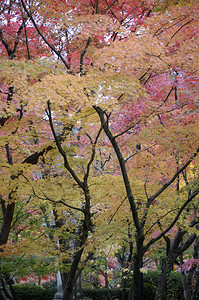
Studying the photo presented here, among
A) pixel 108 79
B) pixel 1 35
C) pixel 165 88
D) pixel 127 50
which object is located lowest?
pixel 108 79

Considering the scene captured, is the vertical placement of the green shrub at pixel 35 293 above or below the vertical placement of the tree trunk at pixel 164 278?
below

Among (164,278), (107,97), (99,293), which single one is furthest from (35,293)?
(107,97)

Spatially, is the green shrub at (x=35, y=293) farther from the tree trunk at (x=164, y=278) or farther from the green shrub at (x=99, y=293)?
the tree trunk at (x=164, y=278)

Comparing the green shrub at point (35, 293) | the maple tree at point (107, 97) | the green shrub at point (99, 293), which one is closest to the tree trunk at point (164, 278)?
the maple tree at point (107, 97)

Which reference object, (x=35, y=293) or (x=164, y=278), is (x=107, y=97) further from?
(x=35, y=293)

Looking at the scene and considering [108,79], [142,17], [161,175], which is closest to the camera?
[108,79]

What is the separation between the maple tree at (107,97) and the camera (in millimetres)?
4480

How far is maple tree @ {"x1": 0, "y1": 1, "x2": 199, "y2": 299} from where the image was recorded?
448 centimetres

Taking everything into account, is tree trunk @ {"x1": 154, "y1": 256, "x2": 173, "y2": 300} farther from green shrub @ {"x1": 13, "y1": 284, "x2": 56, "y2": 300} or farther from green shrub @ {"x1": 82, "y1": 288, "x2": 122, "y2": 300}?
green shrub @ {"x1": 13, "y1": 284, "x2": 56, "y2": 300}

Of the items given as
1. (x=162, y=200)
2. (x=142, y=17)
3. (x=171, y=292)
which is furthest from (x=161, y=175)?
(x=171, y=292)

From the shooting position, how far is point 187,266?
7.46 metres

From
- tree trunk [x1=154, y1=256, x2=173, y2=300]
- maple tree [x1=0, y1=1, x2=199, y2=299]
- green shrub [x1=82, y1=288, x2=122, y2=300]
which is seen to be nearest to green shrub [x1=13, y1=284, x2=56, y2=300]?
green shrub [x1=82, y1=288, x2=122, y2=300]

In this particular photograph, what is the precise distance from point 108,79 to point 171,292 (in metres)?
12.3

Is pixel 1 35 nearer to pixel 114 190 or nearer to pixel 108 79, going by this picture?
pixel 108 79
